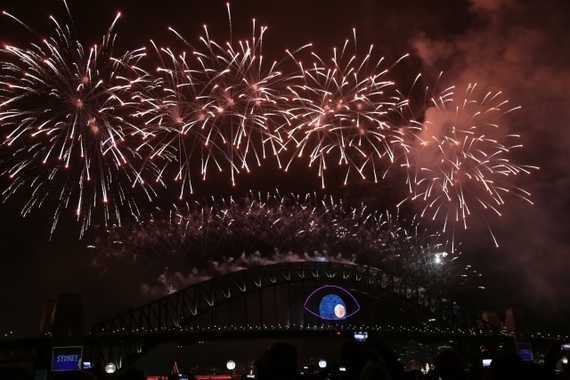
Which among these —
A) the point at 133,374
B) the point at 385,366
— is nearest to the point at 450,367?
the point at 385,366

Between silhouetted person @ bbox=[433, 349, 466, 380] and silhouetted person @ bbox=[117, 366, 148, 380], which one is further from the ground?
silhouetted person @ bbox=[117, 366, 148, 380]

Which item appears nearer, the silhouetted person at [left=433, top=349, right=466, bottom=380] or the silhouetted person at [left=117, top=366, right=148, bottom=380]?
the silhouetted person at [left=117, top=366, right=148, bottom=380]

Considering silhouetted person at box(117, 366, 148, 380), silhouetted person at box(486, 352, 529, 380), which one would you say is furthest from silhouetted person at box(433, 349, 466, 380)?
silhouetted person at box(117, 366, 148, 380)

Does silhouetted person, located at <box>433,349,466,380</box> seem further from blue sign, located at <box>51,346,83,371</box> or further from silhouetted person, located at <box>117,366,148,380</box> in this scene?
blue sign, located at <box>51,346,83,371</box>

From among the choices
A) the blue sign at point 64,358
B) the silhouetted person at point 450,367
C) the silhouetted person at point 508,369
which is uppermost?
the blue sign at point 64,358

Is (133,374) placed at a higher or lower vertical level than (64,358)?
lower

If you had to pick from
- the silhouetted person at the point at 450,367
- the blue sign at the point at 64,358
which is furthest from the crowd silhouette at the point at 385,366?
the blue sign at the point at 64,358

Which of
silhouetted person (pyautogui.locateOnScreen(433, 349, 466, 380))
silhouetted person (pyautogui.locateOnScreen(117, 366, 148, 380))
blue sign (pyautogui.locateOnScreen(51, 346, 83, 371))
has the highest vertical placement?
blue sign (pyautogui.locateOnScreen(51, 346, 83, 371))

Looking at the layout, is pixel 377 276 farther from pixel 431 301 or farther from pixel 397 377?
pixel 397 377

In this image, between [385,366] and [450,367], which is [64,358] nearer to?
[385,366]

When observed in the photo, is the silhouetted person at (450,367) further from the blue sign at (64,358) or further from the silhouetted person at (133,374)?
the blue sign at (64,358)

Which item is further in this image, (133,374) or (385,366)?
(385,366)

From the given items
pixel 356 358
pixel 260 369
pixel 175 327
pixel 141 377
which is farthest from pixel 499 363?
pixel 175 327
